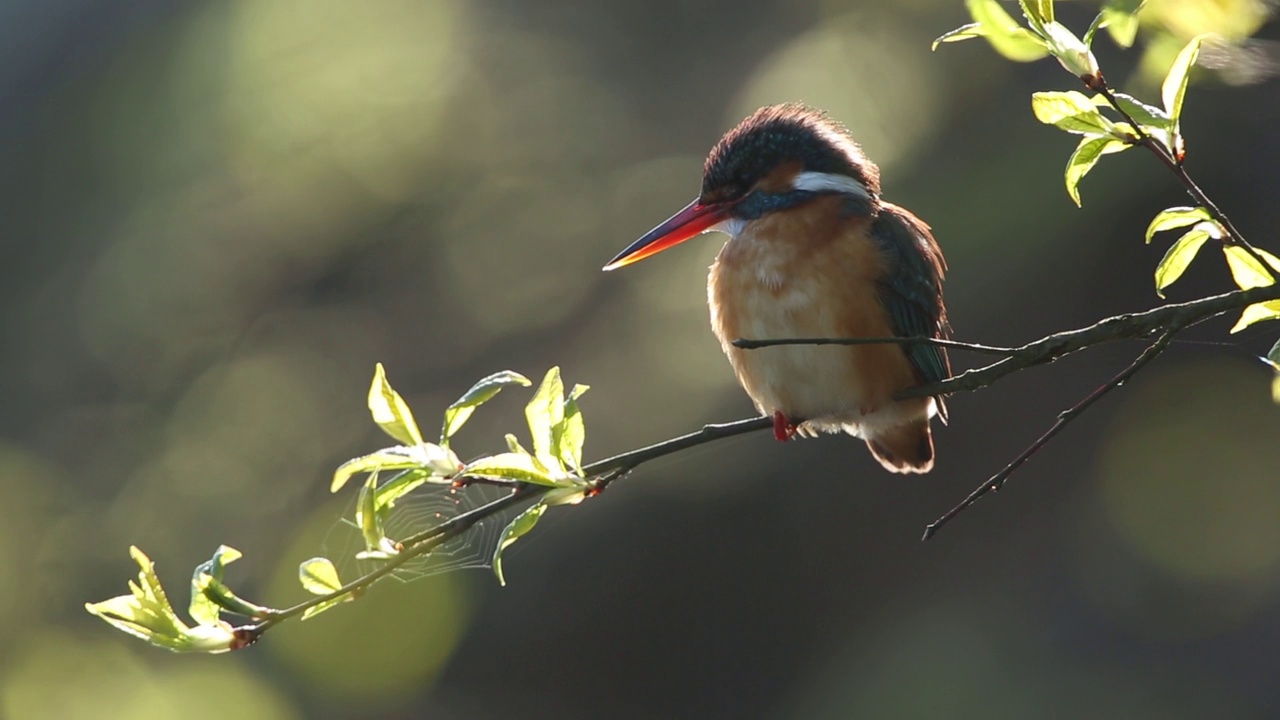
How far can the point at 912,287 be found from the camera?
6.54 feet

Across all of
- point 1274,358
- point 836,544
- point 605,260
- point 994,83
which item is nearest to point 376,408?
point 1274,358

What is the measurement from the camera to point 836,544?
4.57 metres

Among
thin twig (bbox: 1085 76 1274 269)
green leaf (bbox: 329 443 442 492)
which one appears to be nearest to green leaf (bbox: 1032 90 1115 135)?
thin twig (bbox: 1085 76 1274 269)

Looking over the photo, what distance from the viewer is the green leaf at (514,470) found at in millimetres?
1035

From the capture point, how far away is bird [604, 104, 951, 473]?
74.8 inches

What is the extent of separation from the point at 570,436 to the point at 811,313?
87cm

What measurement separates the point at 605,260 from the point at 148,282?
250cm

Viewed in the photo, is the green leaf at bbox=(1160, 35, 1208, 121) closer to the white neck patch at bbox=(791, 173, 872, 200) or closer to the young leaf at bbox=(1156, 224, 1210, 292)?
the young leaf at bbox=(1156, 224, 1210, 292)

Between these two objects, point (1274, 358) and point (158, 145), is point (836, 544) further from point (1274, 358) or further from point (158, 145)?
point (158, 145)

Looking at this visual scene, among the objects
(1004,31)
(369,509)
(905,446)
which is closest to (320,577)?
(369,509)

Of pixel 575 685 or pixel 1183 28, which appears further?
pixel 575 685

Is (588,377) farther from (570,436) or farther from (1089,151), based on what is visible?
(1089,151)

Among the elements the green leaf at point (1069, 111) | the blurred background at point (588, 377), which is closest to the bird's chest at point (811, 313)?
the green leaf at point (1069, 111)

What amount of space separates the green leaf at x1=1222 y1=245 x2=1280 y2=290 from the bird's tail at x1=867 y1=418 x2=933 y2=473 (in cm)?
101
